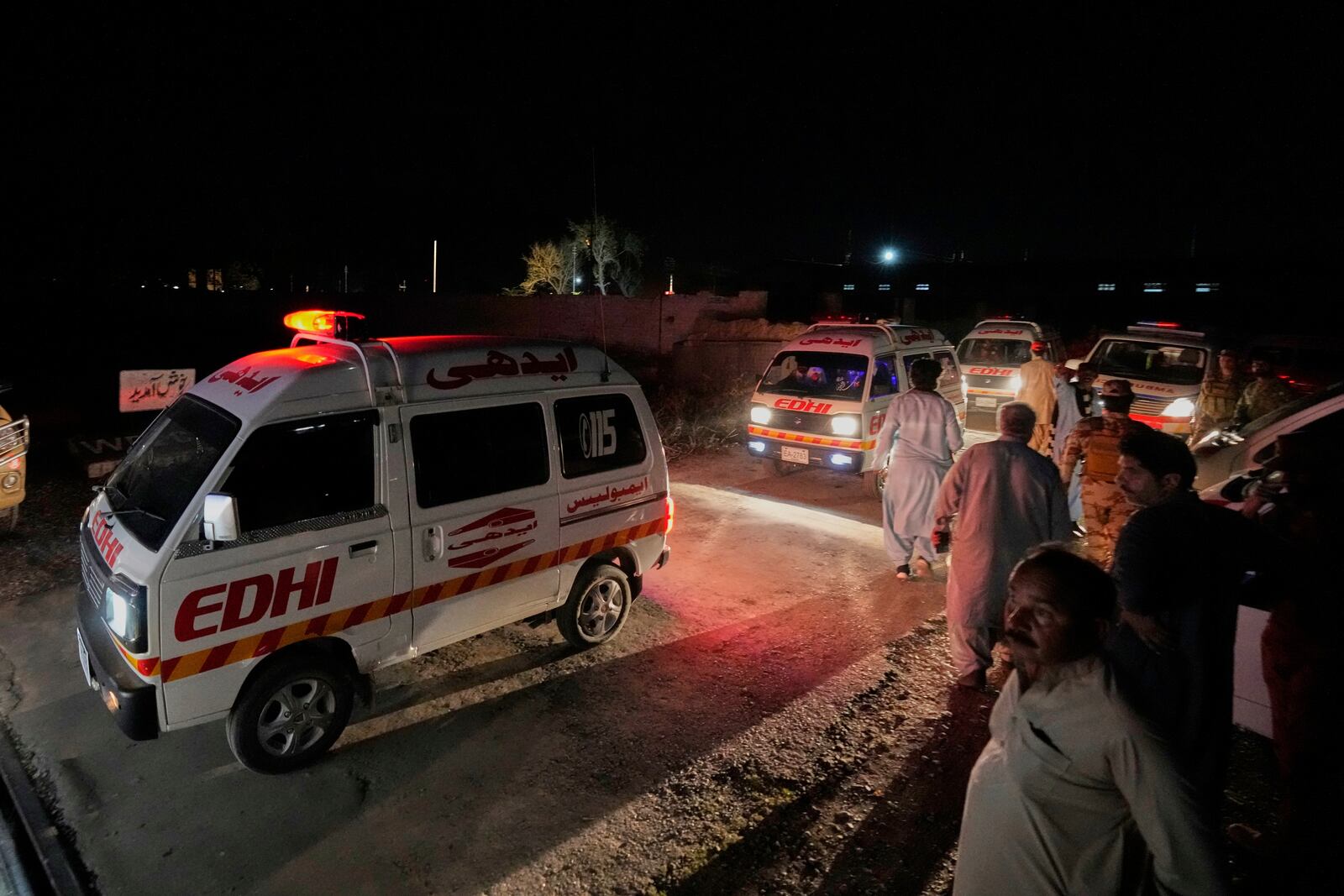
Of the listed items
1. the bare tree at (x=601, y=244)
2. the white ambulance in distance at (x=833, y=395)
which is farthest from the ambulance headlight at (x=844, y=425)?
the bare tree at (x=601, y=244)

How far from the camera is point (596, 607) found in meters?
5.09

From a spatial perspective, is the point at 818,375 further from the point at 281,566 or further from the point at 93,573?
the point at 93,573

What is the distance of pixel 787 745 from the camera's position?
13.2 ft

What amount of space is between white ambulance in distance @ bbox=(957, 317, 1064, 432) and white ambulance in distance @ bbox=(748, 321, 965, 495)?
4.13 m

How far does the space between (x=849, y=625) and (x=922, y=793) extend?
2.02 metres

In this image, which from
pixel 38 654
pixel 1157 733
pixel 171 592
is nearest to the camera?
pixel 1157 733

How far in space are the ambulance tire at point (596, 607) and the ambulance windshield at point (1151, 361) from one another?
9505mm

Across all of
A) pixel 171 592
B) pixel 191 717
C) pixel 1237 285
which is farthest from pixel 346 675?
pixel 1237 285

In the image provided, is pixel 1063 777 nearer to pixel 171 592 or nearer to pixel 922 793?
pixel 922 793

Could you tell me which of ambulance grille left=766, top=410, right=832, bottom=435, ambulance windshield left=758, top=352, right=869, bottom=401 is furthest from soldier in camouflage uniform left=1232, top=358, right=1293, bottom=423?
ambulance grille left=766, top=410, right=832, bottom=435

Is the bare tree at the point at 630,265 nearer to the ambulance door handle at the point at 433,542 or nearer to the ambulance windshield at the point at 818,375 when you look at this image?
the ambulance windshield at the point at 818,375

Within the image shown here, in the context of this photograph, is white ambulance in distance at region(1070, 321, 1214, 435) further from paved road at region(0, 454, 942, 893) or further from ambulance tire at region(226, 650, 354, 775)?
ambulance tire at region(226, 650, 354, 775)

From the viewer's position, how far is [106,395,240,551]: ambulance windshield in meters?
3.33

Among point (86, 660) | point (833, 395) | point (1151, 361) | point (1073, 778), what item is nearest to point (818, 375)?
point (833, 395)
